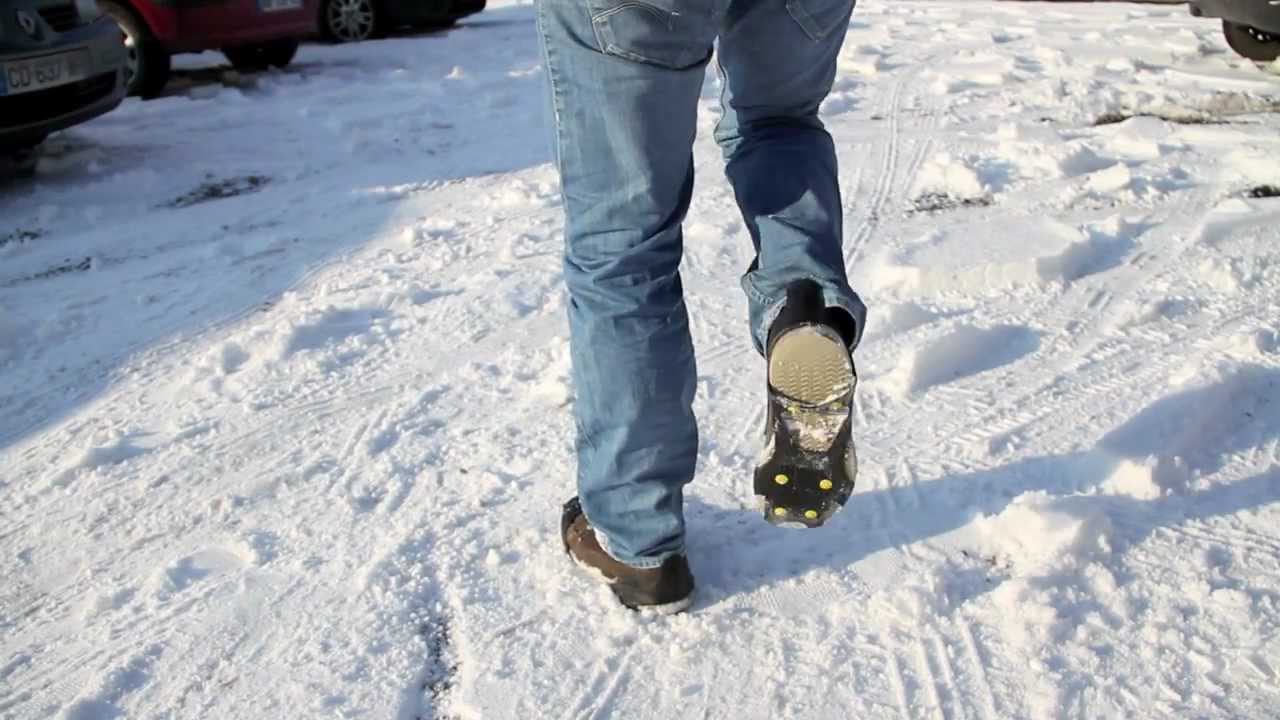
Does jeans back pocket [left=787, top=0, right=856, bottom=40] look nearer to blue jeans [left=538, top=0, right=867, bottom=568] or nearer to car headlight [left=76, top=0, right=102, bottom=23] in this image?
blue jeans [left=538, top=0, right=867, bottom=568]

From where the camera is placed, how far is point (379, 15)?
30.1 ft

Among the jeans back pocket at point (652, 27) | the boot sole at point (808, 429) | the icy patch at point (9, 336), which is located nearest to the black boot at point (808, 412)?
the boot sole at point (808, 429)

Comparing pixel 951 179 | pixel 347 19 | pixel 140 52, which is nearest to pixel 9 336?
pixel 951 179

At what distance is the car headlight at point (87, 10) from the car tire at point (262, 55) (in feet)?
7.61

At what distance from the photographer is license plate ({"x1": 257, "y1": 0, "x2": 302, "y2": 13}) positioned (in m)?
7.44

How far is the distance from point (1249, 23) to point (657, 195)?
17.1 ft

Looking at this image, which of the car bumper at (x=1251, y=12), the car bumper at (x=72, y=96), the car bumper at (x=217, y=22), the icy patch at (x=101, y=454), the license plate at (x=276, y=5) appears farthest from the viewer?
the license plate at (x=276, y=5)

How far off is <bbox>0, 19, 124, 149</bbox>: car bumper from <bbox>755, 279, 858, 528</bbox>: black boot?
4.10m

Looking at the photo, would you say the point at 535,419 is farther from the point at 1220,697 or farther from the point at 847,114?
the point at 847,114

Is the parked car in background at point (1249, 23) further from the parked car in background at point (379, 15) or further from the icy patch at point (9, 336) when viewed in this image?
the icy patch at point (9, 336)

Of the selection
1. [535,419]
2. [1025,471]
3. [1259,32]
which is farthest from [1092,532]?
[1259,32]

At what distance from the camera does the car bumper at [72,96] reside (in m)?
4.82

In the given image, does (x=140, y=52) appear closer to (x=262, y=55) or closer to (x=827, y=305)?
(x=262, y=55)

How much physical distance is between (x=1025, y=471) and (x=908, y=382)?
0.46 m
